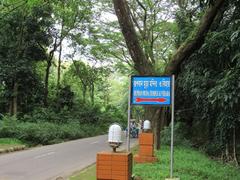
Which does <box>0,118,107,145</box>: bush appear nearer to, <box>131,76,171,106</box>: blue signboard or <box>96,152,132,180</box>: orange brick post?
<box>131,76,171,106</box>: blue signboard

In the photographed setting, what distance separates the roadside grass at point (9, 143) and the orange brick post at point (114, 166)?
46.1 ft

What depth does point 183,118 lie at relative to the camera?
23.8m

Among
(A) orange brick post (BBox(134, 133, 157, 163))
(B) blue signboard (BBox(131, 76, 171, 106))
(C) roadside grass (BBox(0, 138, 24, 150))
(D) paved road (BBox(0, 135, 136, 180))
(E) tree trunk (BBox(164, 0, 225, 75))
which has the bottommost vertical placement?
(D) paved road (BBox(0, 135, 136, 180))

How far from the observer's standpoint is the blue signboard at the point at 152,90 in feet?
27.8

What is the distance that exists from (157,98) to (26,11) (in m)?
21.4

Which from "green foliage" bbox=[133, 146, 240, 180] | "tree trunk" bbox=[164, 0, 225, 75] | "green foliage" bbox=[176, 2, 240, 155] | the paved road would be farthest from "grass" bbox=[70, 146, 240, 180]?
"tree trunk" bbox=[164, 0, 225, 75]

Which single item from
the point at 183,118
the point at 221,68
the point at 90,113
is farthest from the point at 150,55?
the point at 90,113

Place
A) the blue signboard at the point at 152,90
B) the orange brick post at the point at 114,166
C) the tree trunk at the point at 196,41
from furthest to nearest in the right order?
the tree trunk at the point at 196,41
the blue signboard at the point at 152,90
the orange brick post at the point at 114,166

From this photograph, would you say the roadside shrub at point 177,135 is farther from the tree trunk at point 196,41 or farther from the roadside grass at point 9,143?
the roadside grass at point 9,143

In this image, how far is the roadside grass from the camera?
18.4 metres

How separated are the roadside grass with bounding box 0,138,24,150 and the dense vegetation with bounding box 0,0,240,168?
822 mm

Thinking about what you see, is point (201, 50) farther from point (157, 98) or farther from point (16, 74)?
point (16, 74)

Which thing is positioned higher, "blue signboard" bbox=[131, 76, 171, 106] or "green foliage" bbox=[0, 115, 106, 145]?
"blue signboard" bbox=[131, 76, 171, 106]

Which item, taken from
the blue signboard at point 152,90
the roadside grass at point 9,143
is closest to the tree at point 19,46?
the roadside grass at point 9,143
